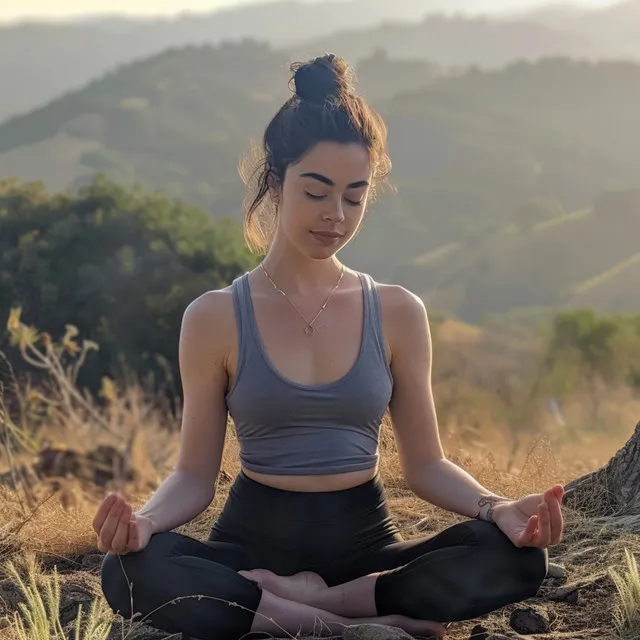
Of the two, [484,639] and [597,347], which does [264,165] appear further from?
[597,347]

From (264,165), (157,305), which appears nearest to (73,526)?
(264,165)

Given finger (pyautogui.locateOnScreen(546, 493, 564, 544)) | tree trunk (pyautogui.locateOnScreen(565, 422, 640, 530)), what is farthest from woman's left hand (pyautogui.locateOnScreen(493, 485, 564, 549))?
tree trunk (pyautogui.locateOnScreen(565, 422, 640, 530))

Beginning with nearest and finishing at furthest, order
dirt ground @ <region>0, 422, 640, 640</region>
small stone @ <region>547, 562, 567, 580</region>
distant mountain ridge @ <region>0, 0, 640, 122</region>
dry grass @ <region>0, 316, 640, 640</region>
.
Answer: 1. dry grass @ <region>0, 316, 640, 640</region>
2. dirt ground @ <region>0, 422, 640, 640</region>
3. small stone @ <region>547, 562, 567, 580</region>
4. distant mountain ridge @ <region>0, 0, 640, 122</region>

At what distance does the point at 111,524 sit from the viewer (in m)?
2.49

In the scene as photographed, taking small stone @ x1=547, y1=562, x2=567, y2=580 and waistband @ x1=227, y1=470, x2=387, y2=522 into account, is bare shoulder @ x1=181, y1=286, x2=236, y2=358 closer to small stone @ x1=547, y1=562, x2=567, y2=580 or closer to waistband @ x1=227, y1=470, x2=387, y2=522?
waistband @ x1=227, y1=470, x2=387, y2=522

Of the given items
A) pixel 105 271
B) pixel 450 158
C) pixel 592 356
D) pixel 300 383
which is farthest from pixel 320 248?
pixel 450 158

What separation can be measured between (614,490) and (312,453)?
153cm

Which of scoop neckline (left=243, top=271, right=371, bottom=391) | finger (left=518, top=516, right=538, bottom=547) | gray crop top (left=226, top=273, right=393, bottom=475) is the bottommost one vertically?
finger (left=518, top=516, right=538, bottom=547)

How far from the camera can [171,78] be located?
200ft

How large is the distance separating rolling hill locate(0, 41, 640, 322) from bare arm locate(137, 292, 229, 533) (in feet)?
89.9

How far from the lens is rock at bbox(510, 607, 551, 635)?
2.85 meters

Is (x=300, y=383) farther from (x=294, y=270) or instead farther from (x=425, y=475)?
(x=425, y=475)

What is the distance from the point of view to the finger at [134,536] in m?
2.54

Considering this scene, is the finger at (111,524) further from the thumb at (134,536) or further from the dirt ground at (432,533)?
the dirt ground at (432,533)
